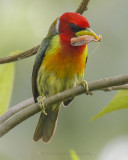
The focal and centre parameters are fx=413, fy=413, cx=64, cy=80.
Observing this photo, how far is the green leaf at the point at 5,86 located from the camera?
226 centimetres

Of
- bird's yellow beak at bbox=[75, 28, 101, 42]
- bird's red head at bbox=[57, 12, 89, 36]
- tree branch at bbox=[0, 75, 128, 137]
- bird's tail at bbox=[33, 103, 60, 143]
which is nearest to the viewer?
tree branch at bbox=[0, 75, 128, 137]

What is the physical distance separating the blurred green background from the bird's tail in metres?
2.22

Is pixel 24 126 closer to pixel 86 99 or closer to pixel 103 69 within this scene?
pixel 86 99

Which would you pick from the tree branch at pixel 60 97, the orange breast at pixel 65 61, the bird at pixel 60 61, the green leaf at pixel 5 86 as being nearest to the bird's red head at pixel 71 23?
the bird at pixel 60 61

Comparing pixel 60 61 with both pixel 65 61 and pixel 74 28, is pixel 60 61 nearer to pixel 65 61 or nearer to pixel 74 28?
pixel 65 61

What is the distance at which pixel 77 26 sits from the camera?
297 cm

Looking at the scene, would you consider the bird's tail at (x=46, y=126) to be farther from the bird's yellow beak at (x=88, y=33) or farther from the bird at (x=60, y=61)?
the bird's yellow beak at (x=88, y=33)

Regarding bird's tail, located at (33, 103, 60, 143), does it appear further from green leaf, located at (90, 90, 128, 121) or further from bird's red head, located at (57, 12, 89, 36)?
green leaf, located at (90, 90, 128, 121)

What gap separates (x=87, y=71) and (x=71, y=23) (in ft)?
12.5

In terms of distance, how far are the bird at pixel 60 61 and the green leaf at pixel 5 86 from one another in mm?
637

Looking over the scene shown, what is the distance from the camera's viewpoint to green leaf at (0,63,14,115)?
2.26 meters

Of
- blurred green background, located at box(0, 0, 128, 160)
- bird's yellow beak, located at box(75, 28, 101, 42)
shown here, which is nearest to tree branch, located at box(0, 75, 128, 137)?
bird's yellow beak, located at box(75, 28, 101, 42)

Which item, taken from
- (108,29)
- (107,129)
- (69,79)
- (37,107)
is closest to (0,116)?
(37,107)

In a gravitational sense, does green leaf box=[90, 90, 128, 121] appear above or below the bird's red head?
below
